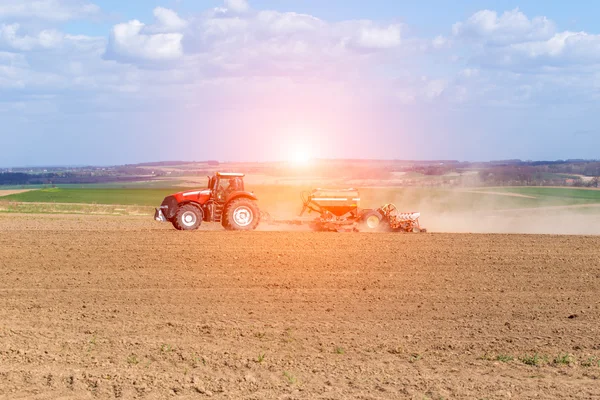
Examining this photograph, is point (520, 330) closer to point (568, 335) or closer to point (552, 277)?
point (568, 335)

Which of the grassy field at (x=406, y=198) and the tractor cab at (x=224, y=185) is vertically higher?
the tractor cab at (x=224, y=185)

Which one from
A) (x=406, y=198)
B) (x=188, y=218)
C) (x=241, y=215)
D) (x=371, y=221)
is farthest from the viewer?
(x=406, y=198)

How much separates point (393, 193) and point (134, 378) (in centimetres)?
3380

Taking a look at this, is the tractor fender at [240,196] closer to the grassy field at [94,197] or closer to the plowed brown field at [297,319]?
the plowed brown field at [297,319]

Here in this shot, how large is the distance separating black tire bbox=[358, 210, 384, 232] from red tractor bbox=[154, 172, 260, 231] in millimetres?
3842

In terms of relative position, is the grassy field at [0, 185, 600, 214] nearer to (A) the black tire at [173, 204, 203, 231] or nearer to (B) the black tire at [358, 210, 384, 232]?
(B) the black tire at [358, 210, 384, 232]

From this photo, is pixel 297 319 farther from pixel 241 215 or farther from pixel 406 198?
pixel 406 198

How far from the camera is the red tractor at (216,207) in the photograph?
21.9 metres

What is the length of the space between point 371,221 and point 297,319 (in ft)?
39.0

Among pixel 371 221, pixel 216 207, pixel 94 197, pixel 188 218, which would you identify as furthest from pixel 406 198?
pixel 94 197

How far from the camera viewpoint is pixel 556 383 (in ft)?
27.9

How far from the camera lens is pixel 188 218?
22156 millimetres

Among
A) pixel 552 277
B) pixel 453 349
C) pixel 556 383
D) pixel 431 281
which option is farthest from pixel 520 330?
pixel 552 277

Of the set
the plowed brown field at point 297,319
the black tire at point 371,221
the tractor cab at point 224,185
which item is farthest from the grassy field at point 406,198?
the plowed brown field at point 297,319
